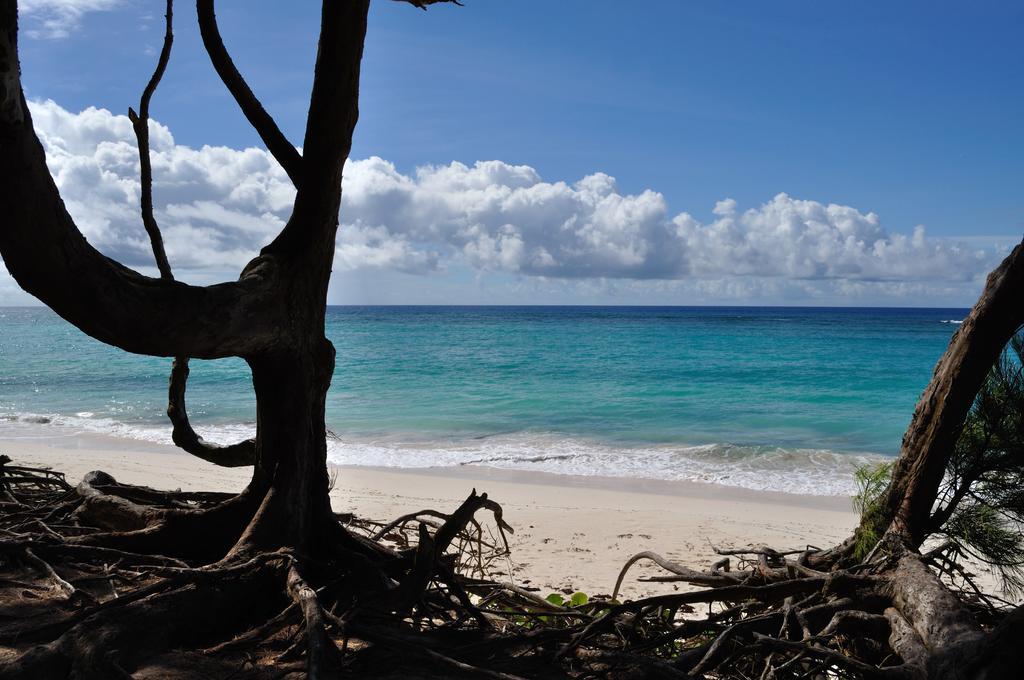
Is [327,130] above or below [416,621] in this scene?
above

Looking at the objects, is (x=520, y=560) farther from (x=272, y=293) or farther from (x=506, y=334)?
(x=506, y=334)

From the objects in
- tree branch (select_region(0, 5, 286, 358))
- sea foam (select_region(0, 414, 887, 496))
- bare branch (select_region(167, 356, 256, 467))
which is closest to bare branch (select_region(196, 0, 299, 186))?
tree branch (select_region(0, 5, 286, 358))

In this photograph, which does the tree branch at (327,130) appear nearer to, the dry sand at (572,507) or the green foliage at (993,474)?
the green foliage at (993,474)

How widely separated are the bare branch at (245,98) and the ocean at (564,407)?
9.11m

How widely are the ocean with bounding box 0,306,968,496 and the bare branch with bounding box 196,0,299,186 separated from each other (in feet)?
29.9

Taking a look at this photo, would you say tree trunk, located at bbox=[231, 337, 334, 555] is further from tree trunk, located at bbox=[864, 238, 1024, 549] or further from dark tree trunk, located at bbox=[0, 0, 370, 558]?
tree trunk, located at bbox=[864, 238, 1024, 549]

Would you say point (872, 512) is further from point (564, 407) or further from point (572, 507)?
point (564, 407)

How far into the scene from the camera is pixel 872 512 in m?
3.53

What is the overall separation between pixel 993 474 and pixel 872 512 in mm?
657

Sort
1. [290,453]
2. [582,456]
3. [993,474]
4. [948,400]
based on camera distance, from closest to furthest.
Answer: [948,400]
[290,453]
[993,474]
[582,456]

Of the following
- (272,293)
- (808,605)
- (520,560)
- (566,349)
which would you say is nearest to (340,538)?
(272,293)

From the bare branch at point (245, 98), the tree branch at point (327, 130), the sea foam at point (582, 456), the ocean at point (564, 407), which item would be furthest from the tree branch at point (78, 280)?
the ocean at point (564, 407)

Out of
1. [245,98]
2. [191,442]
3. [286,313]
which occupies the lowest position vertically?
[191,442]

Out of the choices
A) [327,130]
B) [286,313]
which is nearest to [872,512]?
[286,313]
